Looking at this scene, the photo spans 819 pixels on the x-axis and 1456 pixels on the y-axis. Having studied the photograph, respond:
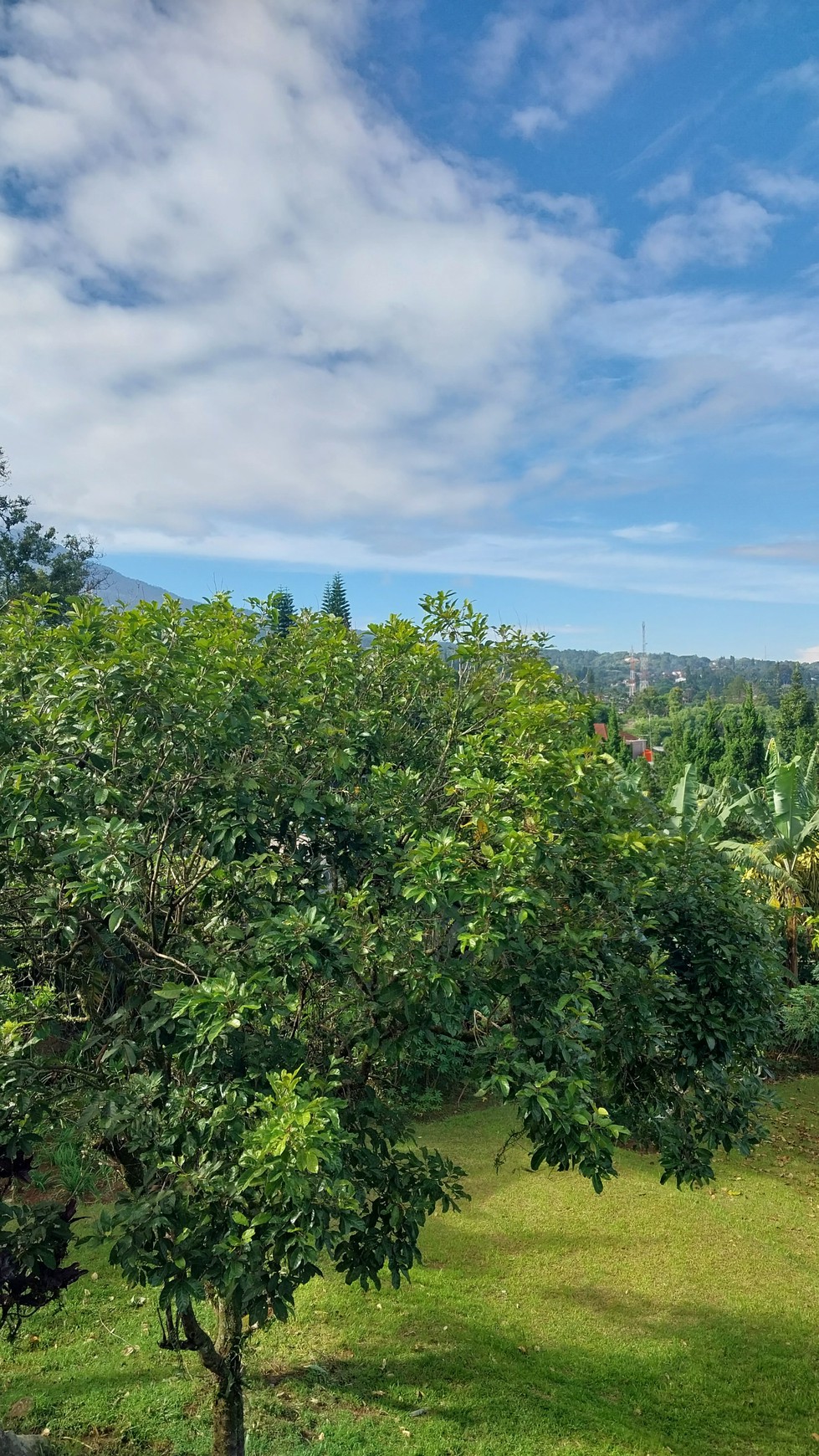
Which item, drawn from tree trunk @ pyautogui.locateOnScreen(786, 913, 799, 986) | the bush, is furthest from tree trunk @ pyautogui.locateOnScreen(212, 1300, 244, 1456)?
tree trunk @ pyautogui.locateOnScreen(786, 913, 799, 986)

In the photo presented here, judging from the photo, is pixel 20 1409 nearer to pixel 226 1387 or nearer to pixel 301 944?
pixel 226 1387

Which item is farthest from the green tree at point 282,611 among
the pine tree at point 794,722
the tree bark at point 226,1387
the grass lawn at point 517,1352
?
the pine tree at point 794,722

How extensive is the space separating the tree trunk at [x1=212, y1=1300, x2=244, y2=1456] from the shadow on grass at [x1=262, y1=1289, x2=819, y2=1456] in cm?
113

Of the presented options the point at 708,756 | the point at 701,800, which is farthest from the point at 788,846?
the point at 708,756

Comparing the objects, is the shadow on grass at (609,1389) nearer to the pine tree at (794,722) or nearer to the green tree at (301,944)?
the green tree at (301,944)

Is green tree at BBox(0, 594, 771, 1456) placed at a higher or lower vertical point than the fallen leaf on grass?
higher

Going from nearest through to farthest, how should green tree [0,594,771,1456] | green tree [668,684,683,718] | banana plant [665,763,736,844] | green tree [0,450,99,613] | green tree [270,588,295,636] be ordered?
green tree [0,594,771,1456] < green tree [270,588,295,636] < banana plant [665,763,736,844] < green tree [0,450,99,613] < green tree [668,684,683,718]

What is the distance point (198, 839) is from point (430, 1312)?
5.93 metres

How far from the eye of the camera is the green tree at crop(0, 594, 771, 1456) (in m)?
3.38

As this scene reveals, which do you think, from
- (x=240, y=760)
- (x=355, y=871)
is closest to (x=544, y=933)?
(x=355, y=871)

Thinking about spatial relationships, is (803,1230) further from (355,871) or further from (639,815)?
(355,871)

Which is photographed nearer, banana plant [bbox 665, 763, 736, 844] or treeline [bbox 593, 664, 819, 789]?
banana plant [bbox 665, 763, 736, 844]

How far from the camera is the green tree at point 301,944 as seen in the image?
3.38 m

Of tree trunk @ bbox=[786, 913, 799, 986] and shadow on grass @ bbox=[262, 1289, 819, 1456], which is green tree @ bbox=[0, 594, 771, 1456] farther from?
tree trunk @ bbox=[786, 913, 799, 986]
